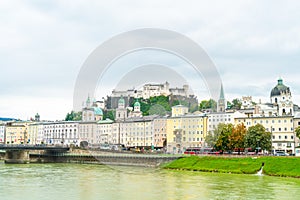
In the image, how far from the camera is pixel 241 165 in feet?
158

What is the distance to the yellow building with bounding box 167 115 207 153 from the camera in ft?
256

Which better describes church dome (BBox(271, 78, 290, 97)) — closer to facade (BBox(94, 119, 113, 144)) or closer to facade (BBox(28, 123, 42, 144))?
facade (BBox(94, 119, 113, 144))

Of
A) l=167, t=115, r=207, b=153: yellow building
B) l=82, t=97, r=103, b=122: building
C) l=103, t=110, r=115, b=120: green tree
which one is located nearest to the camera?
l=167, t=115, r=207, b=153: yellow building

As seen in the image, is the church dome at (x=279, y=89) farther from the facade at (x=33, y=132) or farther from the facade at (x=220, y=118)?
the facade at (x=33, y=132)

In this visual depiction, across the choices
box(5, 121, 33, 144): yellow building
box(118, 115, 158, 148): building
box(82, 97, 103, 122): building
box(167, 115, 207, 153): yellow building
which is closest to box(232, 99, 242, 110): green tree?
box(118, 115, 158, 148): building

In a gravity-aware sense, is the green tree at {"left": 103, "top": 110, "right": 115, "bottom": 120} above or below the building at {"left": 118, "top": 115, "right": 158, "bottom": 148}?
above

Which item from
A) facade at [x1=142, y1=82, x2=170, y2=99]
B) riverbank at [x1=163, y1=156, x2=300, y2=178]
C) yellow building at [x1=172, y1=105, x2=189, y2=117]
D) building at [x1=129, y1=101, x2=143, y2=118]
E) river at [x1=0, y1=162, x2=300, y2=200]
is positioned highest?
facade at [x1=142, y1=82, x2=170, y2=99]

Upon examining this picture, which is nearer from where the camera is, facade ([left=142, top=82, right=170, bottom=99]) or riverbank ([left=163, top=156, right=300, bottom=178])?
riverbank ([left=163, top=156, right=300, bottom=178])

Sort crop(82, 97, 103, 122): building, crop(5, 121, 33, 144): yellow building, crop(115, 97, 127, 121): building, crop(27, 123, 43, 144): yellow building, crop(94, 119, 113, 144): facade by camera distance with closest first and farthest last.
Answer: crop(82, 97, 103, 122): building → crop(115, 97, 127, 121): building → crop(94, 119, 113, 144): facade → crop(27, 123, 43, 144): yellow building → crop(5, 121, 33, 144): yellow building

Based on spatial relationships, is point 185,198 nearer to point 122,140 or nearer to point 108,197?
point 108,197

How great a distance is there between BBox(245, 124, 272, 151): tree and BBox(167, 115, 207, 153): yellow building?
53.2 ft

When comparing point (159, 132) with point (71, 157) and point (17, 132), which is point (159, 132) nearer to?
point (71, 157)

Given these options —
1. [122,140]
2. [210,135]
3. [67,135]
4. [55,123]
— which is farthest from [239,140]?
[55,123]

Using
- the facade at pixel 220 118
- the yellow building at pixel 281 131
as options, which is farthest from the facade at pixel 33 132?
the yellow building at pixel 281 131
